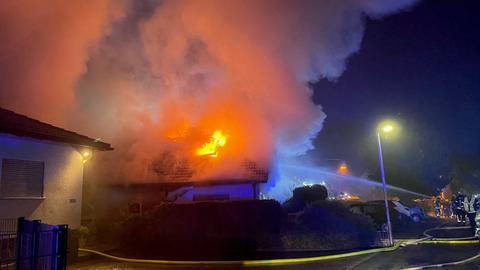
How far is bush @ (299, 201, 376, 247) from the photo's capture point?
569 inches

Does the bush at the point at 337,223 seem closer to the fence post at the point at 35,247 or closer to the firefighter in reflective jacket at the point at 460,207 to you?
the fence post at the point at 35,247

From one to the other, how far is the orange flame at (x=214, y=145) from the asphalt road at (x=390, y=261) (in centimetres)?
881

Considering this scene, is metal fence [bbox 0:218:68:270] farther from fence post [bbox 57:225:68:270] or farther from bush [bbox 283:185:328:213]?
bush [bbox 283:185:328:213]

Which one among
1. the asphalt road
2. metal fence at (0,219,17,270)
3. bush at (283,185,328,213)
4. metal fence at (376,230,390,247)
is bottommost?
the asphalt road

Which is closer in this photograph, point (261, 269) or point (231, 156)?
point (261, 269)

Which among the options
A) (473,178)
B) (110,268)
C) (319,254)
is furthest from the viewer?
(473,178)

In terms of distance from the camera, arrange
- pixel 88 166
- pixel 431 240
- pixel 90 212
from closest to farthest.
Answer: pixel 431 240 → pixel 90 212 → pixel 88 166

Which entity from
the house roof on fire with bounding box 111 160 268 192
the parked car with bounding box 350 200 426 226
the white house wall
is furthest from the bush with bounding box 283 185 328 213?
the white house wall

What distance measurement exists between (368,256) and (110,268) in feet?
25.6

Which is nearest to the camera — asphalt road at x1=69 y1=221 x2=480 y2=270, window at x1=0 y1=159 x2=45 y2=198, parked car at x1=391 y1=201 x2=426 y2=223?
asphalt road at x1=69 y1=221 x2=480 y2=270

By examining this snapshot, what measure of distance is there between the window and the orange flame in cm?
873

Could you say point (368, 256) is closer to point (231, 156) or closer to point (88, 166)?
point (231, 156)

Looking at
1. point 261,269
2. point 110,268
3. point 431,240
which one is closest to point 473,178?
point 431,240

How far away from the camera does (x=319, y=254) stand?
12914mm
